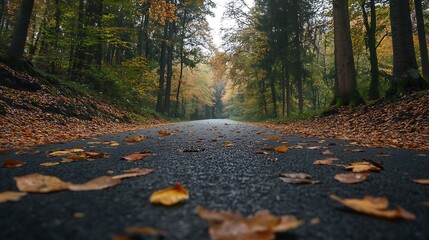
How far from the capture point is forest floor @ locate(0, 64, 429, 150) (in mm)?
4492

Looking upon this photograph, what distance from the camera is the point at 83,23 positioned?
10867 mm

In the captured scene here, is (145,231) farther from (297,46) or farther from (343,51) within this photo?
(297,46)

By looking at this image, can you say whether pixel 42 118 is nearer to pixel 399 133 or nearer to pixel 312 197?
pixel 312 197

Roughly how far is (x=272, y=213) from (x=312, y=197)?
323 millimetres

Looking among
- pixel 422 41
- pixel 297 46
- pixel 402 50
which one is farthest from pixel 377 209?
pixel 297 46

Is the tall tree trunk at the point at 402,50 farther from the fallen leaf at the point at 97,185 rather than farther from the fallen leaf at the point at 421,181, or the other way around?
the fallen leaf at the point at 97,185

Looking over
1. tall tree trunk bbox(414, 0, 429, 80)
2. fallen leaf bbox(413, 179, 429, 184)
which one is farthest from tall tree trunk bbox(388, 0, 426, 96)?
fallen leaf bbox(413, 179, 429, 184)

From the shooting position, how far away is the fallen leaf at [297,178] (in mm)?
1572

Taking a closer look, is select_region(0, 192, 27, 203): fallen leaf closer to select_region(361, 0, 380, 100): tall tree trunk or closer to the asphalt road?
the asphalt road

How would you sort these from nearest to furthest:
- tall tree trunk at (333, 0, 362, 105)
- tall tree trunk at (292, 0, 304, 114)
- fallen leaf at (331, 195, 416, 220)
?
fallen leaf at (331, 195, 416, 220)
tall tree trunk at (333, 0, 362, 105)
tall tree trunk at (292, 0, 304, 114)

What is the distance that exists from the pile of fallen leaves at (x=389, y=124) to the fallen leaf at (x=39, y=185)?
3.70m

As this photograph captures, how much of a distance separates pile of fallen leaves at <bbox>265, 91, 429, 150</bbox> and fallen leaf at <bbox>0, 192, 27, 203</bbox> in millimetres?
3859

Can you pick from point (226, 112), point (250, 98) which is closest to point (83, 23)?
point (250, 98)

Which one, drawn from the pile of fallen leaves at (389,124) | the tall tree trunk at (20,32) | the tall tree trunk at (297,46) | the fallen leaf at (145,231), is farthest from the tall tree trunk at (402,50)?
the tall tree trunk at (20,32)
